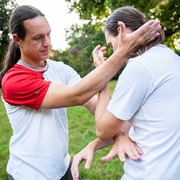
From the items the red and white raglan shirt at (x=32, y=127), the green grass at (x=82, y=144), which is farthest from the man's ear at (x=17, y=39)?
the green grass at (x=82, y=144)

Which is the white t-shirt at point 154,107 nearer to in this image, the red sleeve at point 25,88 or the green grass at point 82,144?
the red sleeve at point 25,88

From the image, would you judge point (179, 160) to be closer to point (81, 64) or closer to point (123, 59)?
point (123, 59)

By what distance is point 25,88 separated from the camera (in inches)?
68.1

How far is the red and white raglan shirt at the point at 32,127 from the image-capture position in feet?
5.72

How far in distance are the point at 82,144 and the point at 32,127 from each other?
13.0ft

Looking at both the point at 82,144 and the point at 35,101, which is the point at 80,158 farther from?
the point at 82,144

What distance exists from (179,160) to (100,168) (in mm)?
3194

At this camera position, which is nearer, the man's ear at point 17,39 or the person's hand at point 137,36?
the person's hand at point 137,36

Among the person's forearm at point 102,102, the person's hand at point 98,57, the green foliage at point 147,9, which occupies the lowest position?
the green foliage at point 147,9

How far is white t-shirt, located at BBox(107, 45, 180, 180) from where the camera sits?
1372 mm

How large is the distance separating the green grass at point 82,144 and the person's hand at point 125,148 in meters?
2.71

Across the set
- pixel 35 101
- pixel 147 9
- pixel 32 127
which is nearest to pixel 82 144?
pixel 32 127

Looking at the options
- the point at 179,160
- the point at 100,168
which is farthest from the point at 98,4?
the point at 179,160

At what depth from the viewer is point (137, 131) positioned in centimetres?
147
